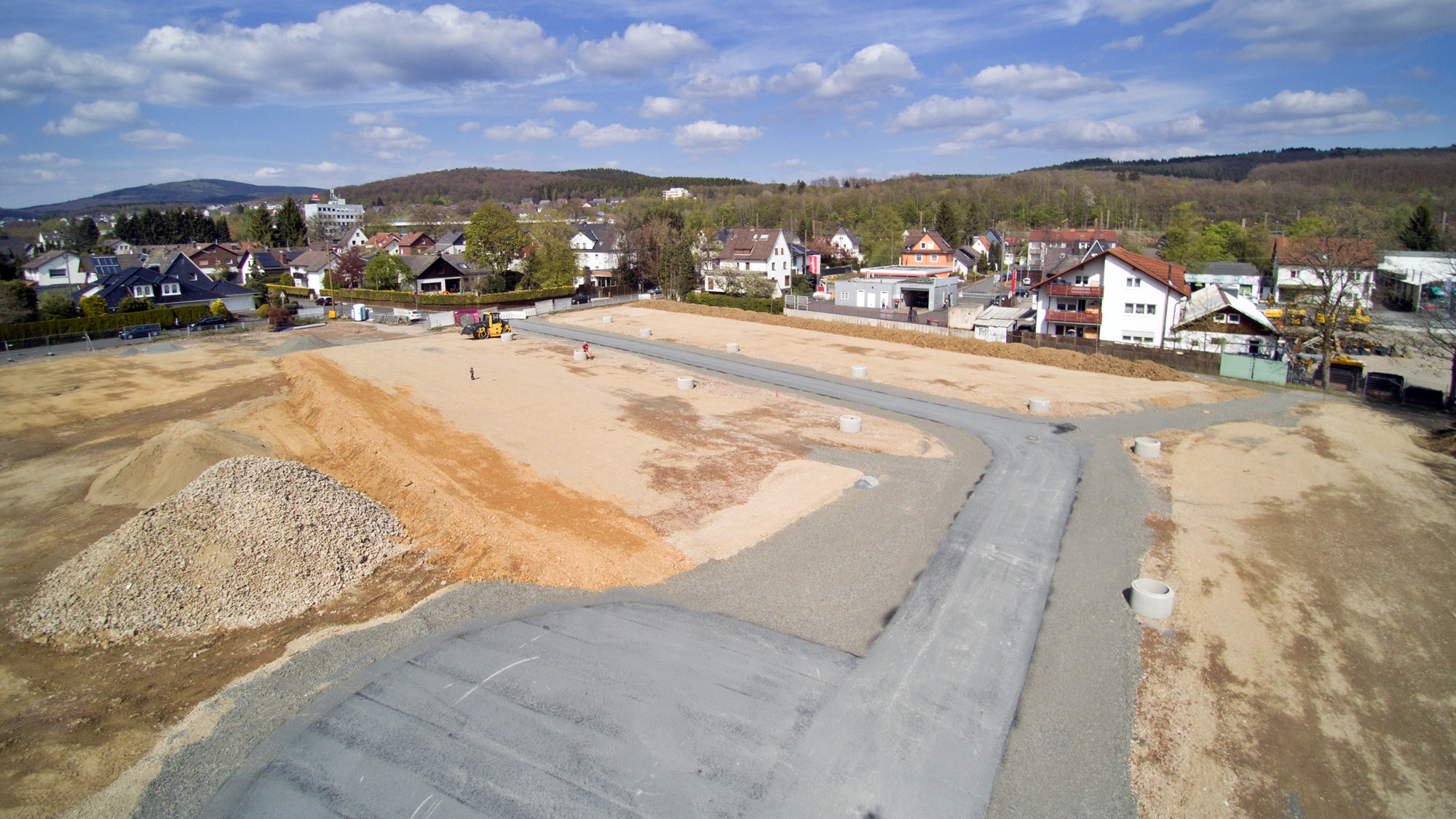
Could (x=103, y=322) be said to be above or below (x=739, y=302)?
below

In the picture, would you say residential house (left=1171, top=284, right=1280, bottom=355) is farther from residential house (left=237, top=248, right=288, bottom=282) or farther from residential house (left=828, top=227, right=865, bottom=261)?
residential house (left=237, top=248, right=288, bottom=282)

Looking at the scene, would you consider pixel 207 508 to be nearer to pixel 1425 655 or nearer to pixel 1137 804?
pixel 1137 804

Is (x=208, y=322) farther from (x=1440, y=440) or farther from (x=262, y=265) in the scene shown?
(x=1440, y=440)

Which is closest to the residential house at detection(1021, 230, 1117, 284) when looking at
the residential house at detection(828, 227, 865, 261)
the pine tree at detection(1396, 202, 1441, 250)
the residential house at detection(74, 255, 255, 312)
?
the pine tree at detection(1396, 202, 1441, 250)

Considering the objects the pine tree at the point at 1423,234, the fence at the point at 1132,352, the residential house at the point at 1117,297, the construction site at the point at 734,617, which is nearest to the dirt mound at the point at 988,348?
the fence at the point at 1132,352

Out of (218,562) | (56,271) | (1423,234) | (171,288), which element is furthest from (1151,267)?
(56,271)

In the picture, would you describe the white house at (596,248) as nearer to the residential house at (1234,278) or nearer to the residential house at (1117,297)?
the residential house at (1117,297)
